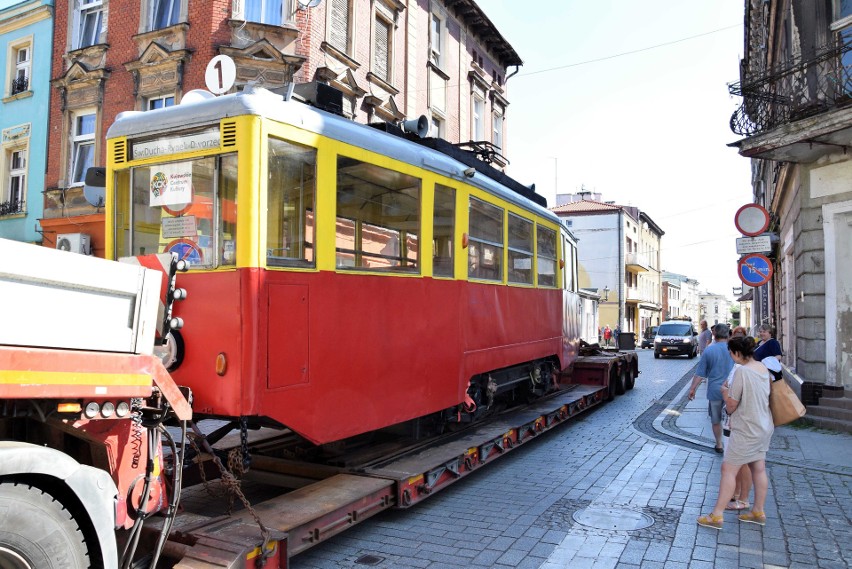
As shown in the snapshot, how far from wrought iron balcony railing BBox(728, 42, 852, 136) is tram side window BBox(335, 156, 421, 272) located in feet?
23.9

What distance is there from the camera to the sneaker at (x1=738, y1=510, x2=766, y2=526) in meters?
5.54

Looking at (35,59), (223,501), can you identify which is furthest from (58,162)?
(223,501)

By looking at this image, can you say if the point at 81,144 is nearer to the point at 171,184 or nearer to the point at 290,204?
the point at 171,184

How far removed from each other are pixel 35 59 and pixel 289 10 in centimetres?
836

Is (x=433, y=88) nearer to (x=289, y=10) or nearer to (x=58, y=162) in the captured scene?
(x=289, y=10)

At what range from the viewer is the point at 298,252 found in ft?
15.7

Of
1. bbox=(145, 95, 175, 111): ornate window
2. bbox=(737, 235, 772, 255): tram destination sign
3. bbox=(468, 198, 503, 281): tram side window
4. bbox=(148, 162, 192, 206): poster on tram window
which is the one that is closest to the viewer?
bbox=(148, 162, 192, 206): poster on tram window

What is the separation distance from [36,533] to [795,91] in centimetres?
1150

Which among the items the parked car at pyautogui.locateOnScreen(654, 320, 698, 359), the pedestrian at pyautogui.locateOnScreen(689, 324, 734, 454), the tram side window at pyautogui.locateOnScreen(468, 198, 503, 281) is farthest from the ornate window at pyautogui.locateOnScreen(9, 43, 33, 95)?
the parked car at pyautogui.locateOnScreen(654, 320, 698, 359)

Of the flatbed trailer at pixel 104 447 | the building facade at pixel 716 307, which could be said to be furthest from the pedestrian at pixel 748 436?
the building facade at pixel 716 307

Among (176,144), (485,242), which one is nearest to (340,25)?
(485,242)

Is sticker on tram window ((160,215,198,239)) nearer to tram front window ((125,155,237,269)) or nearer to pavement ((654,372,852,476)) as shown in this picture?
tram front window ((125,155,237,269))

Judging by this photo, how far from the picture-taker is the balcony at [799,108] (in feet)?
31.6

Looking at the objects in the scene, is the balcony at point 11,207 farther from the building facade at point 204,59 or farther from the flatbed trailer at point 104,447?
the flatbed trailer at point 104,447
